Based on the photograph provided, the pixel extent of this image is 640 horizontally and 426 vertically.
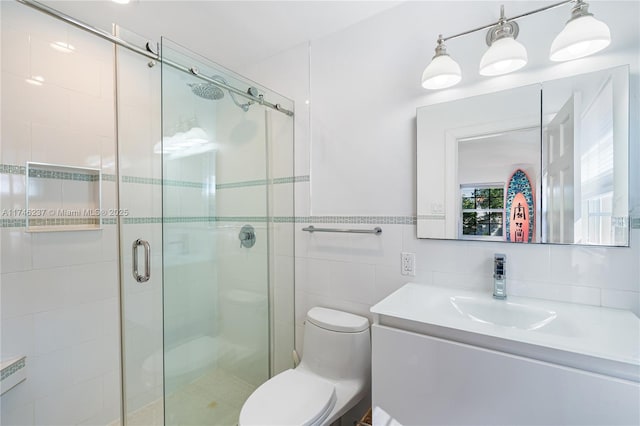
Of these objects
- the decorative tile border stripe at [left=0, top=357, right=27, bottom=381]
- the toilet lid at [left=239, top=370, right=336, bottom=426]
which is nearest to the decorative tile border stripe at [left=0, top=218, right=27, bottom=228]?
the decorative tile border stripe at [left=0, top=357, right=27, bottom=381]

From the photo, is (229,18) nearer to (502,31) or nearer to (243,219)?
(243,219)

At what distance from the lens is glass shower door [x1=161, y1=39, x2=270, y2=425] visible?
1.30m

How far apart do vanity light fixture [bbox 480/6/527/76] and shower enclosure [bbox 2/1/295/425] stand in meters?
1.23

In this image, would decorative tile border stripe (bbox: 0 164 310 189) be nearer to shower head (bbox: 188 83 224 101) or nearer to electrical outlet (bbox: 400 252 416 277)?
shower head (bbox: 188 83 224 101)

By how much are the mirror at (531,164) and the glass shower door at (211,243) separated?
39.5 inches

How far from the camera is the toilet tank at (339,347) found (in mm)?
1492

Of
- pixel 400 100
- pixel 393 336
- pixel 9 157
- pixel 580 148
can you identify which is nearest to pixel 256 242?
pixel 393 336

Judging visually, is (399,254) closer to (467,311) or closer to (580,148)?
(467,311)

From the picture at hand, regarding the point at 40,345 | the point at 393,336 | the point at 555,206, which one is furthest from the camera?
the point at 40,345

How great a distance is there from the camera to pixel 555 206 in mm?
1186

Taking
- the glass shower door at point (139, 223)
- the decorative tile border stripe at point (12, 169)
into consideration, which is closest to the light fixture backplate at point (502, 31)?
the glass shower door at point (139, 223)

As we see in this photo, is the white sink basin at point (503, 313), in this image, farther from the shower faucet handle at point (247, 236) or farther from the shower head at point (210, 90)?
the shower head at point (210, 90)

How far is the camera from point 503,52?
1.18 metres

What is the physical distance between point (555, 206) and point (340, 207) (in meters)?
1.05
